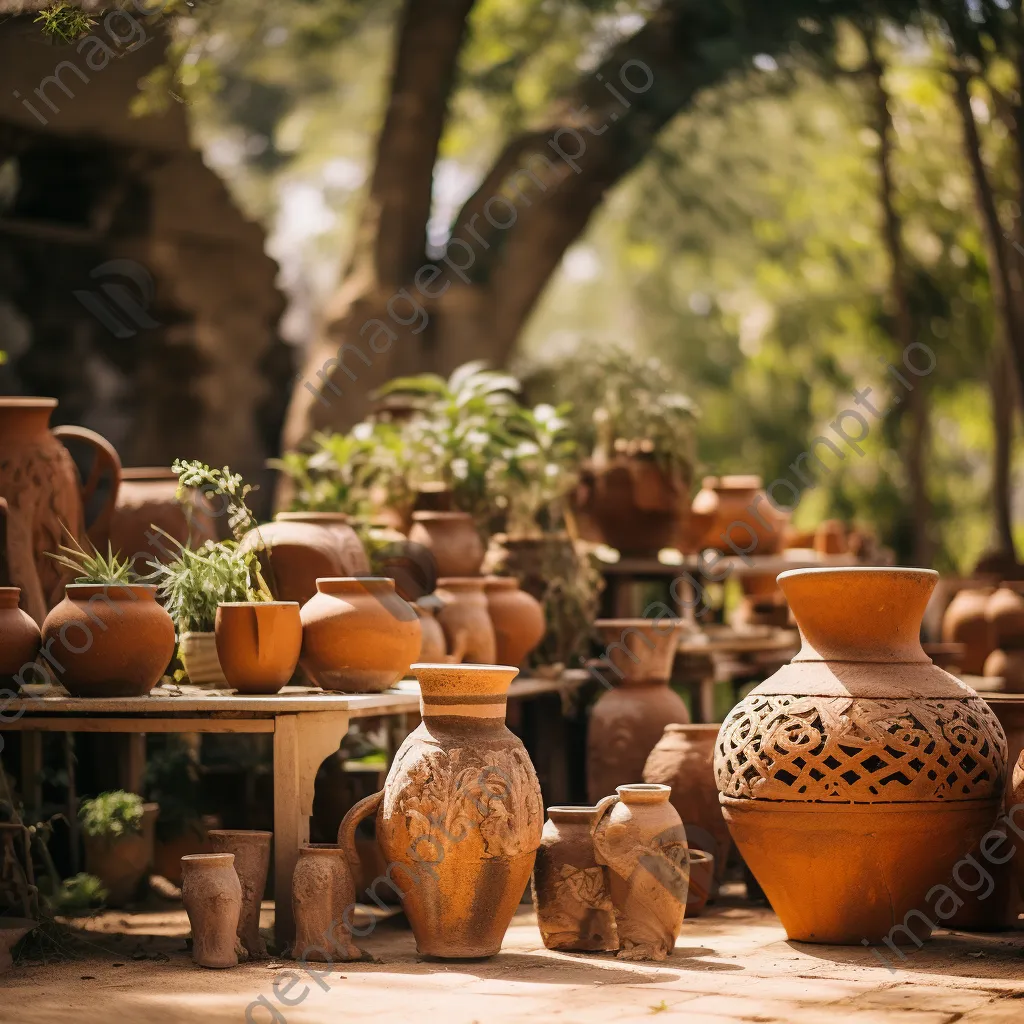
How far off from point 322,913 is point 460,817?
521 millimetres

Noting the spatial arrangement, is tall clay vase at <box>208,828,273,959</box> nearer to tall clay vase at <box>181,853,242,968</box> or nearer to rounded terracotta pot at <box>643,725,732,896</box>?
tall clay vase at <box>181,853,242,968</box>

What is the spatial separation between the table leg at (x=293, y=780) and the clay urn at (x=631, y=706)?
5.37 feet

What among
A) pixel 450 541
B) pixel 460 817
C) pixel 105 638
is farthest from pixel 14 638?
pixel 450 541

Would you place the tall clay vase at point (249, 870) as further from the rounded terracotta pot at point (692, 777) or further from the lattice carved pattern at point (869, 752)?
the rounded terracotta pot at point (692, 777)

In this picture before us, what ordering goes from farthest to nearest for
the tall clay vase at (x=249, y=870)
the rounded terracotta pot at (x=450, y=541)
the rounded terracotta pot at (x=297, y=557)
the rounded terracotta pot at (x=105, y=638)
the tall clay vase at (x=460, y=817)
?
the rounded terracotta pot at (x=450, y=541) → the rounded terracotta pot at (x=297, y=557) → the rounded terracotta pot at (x=105, y=638) → the tall clay vase at (x=249, y=870) → the tall clay vase at (x=460, y=817)

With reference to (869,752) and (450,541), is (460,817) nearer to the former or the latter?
(869,752)

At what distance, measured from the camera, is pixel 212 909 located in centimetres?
475

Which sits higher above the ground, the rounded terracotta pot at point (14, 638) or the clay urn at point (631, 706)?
the rounded terracotta pot at point (14, 638)

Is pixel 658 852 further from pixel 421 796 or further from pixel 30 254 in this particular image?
pixel 30 254

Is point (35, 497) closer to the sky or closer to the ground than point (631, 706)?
closer to the sky

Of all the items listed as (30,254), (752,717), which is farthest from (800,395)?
(752,717)

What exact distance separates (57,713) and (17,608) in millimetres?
372

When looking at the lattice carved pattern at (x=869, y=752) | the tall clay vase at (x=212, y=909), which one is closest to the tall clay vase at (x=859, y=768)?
the lattice carved pattern at (x=869, y=752)

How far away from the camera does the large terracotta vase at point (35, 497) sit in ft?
19.9
